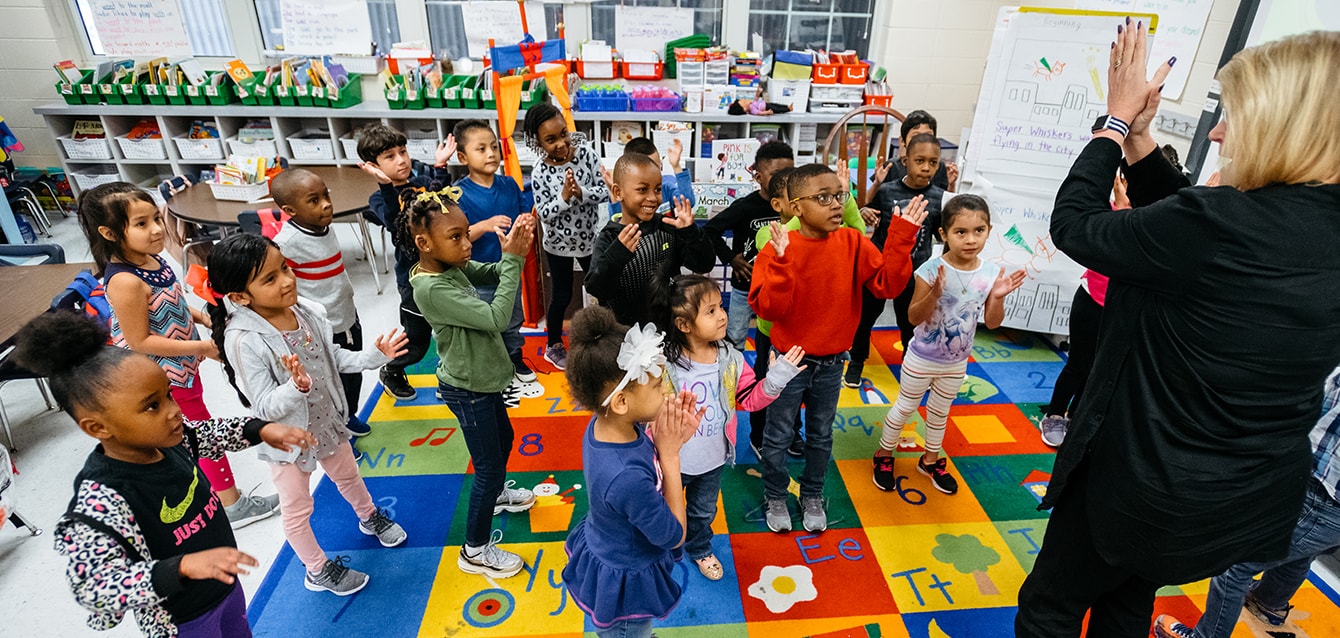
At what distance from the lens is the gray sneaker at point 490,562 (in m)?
2.26

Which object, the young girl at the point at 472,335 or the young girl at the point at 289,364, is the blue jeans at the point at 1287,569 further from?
the young girl at the point at 289,364

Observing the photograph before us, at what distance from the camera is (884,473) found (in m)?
2.72

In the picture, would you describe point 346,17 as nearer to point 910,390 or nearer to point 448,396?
point 448,396

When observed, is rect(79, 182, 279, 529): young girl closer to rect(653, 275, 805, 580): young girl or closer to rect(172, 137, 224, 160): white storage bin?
rect(653, 275, 805, 580): young girl

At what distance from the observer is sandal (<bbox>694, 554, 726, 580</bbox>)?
226 centimetres

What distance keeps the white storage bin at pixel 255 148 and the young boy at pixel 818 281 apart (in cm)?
465

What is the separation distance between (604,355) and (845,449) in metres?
1.83

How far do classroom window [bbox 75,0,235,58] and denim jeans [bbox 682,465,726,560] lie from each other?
5.75 metres

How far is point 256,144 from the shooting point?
522cm

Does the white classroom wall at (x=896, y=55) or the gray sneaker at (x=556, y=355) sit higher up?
the white classroom wall at (x=896, y=55)

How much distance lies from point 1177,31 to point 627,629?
4.22m

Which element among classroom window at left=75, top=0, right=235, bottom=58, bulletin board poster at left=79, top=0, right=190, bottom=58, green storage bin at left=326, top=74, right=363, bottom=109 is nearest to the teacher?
green storage bin at left=326, top=74, right=363, bottom=109

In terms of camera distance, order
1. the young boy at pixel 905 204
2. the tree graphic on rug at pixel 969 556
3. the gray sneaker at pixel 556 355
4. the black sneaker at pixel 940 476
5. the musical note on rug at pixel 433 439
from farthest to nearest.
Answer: the gray sneaker at pixel 556 355
the young boy at pixel 905 204
the musical note on rug at pixel 433 439
the black sneaker at pixel 940 476
the tree graphic on rug at pixel 969 556

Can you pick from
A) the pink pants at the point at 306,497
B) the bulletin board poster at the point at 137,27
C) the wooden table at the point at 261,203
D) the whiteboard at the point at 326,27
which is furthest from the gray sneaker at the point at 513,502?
the bulletin board poster at the point at 137,27
